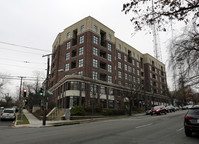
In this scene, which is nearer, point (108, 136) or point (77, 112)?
point (108, 136)

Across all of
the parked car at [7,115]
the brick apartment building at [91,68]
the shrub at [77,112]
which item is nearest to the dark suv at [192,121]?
the shrub at [77,112]

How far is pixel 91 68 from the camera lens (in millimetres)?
40969

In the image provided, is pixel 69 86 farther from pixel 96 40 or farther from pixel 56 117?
pixel 96 40

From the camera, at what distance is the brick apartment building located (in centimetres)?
3806

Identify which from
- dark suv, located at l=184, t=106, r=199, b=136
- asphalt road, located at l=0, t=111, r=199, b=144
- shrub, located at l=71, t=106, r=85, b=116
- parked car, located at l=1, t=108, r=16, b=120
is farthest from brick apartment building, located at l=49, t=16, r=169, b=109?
dark suv, located at l=184, t=106, r=199, b=136

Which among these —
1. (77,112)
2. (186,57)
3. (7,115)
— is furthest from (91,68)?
(186,57)

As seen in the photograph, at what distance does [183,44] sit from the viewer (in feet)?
37.4

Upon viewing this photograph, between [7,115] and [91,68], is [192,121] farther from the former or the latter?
[91,68]

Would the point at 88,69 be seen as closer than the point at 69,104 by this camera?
No

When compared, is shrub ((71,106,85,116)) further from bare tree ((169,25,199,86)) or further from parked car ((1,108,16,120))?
bare tree ((169,25,199,86))

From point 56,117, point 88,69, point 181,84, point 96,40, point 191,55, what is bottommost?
point 56,117

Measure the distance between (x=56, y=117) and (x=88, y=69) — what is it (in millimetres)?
14615

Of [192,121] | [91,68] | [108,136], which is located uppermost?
[91,68]

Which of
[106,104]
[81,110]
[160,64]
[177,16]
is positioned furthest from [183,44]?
[160,64]
